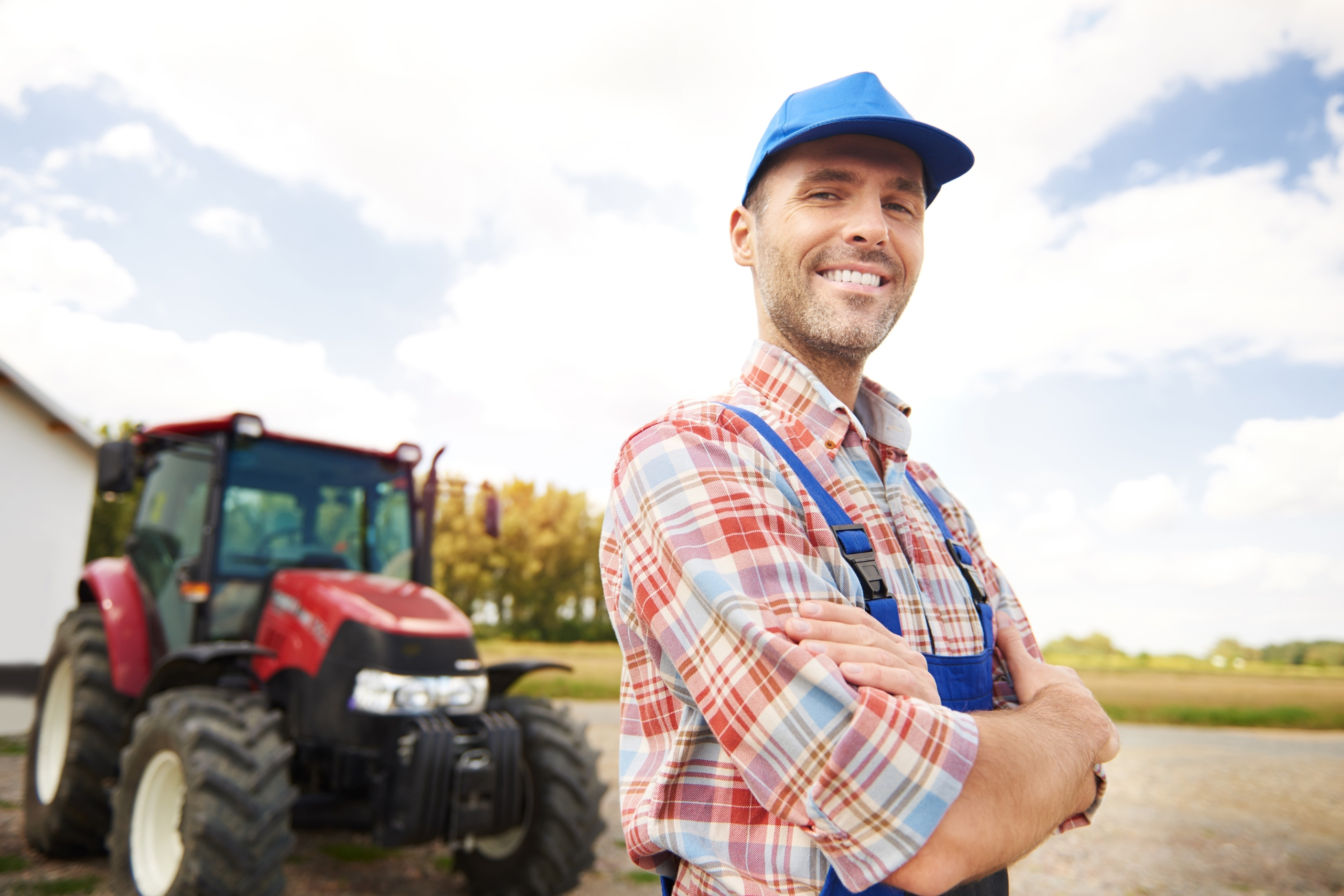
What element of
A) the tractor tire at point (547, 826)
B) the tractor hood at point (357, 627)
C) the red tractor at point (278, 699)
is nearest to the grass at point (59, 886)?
the red tractor at point (278, 699)

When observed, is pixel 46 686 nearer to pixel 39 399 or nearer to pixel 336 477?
pixel 336 477

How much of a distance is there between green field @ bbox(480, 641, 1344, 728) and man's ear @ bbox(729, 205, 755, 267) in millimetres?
13224

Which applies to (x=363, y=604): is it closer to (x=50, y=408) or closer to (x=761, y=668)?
(x=761, y=668)

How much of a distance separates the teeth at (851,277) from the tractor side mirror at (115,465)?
504 cm

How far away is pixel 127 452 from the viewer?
5.13 metres

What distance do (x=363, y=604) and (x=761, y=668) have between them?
158 inches

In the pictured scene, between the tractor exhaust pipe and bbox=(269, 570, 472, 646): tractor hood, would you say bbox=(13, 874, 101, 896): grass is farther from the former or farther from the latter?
the tractor exhaust pipe

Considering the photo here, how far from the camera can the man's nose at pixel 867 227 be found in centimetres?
151

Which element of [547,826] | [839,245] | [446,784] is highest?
[839,245]

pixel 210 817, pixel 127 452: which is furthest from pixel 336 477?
pixel 210 817

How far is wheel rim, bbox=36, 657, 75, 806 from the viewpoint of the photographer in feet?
19.4

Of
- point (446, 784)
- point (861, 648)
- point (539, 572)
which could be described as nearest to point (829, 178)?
point (861, 648)

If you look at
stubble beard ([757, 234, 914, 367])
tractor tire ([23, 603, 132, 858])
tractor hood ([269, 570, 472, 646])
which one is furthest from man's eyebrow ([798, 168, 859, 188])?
tractor tire ([23, 603, 132, 858])

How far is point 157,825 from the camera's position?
427 cm
